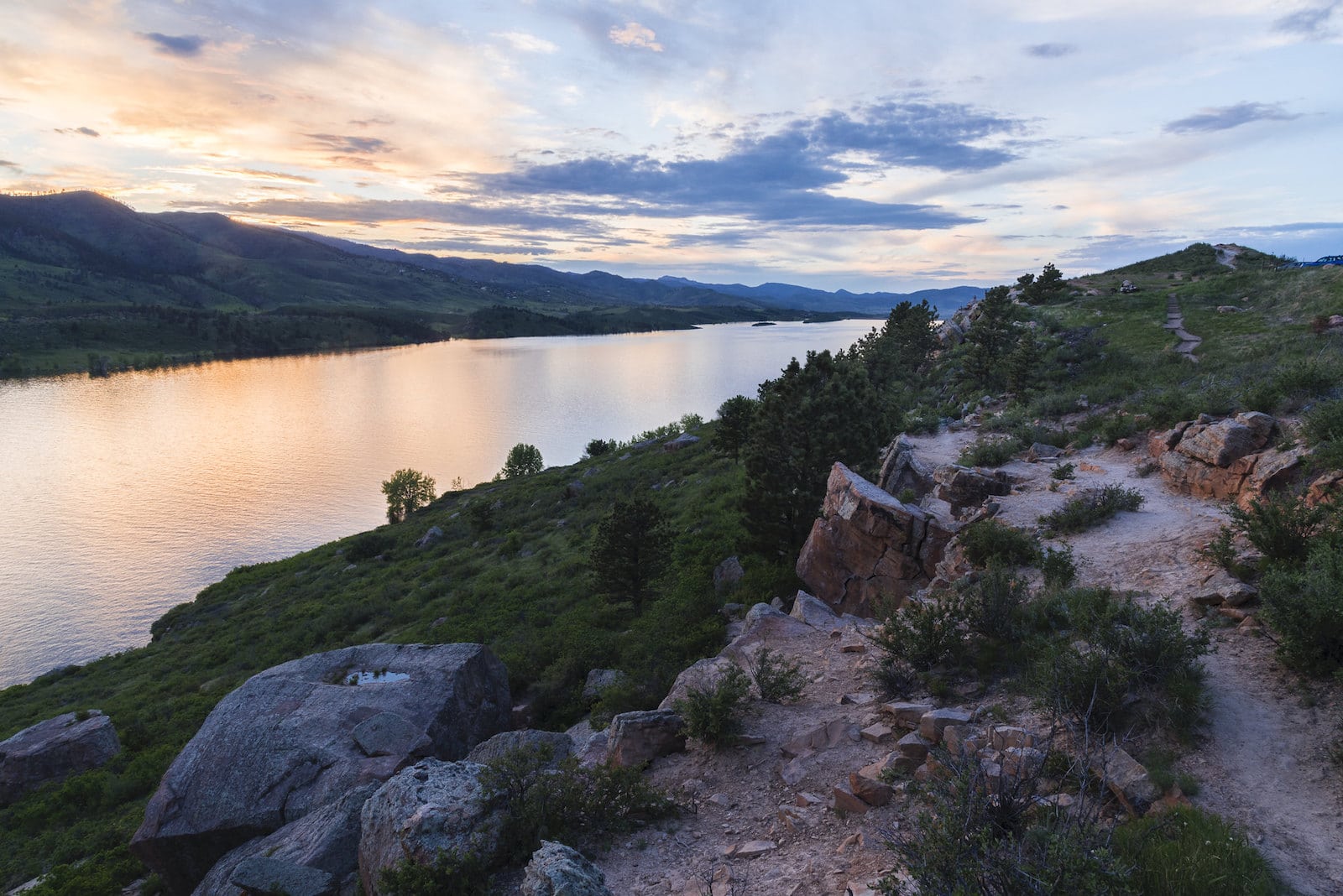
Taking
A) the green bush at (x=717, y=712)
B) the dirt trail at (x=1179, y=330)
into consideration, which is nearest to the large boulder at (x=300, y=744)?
the green bush at (x=717, y=712)

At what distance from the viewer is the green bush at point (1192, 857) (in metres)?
5.40

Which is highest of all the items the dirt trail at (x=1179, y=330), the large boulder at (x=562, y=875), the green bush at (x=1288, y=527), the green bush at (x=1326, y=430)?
the dirt trail at (x=1179, y=330)

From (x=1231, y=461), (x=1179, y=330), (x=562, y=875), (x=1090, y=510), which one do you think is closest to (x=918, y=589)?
(x=1090, y=510)

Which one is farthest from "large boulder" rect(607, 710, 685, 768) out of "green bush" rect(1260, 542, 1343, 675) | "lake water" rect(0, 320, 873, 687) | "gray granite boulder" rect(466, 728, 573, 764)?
"lake water" rect(0, 320, 873, 687)

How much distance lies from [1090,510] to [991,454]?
23.3 ft

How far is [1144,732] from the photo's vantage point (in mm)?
7867

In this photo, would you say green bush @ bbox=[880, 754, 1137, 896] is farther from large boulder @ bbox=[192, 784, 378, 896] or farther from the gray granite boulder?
large boulder @ bbox=[192, 784, 378, 896]

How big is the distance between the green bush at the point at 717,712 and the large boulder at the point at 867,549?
Answer: 240 inches

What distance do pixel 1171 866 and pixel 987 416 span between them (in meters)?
27.2

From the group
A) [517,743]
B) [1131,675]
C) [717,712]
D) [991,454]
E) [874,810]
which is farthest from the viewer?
[991,454]

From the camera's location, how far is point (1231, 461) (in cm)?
1500

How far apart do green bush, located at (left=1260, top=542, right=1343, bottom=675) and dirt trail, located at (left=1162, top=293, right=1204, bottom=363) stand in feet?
87.2

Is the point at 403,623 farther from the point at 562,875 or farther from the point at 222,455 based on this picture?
the point at 222,455

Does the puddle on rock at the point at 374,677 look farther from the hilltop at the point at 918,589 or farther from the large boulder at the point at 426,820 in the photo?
the large boulder at the point at 426,820
